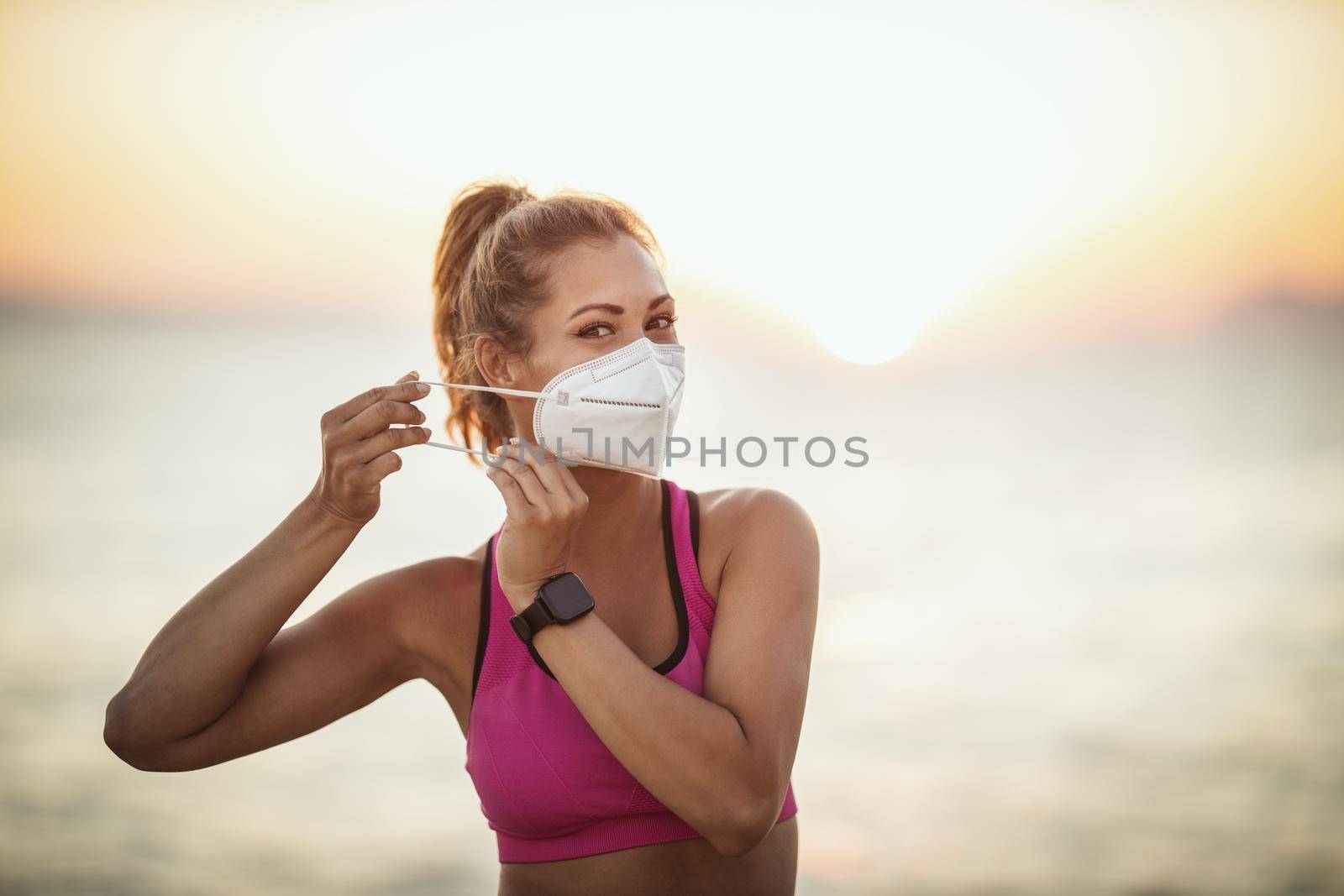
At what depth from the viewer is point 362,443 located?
1.96m

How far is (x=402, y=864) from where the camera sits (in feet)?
15.2

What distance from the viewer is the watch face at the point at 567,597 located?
5.78 feet

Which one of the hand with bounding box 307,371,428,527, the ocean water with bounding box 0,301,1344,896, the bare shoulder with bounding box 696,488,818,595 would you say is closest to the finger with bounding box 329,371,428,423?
the hand with bounding box 307,371,428,527

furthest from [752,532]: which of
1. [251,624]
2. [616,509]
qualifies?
[251,624]

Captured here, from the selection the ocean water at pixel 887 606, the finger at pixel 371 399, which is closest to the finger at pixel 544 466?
the finger at pixel 371 399

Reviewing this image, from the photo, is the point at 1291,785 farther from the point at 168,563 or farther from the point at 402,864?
the point at 168,563

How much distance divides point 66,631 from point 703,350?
242 inches

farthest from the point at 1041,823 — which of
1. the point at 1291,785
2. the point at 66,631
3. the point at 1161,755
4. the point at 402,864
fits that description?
the point at 66,631

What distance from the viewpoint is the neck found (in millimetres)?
2242

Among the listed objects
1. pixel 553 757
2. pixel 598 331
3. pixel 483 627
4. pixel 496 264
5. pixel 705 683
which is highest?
pixel 496 264

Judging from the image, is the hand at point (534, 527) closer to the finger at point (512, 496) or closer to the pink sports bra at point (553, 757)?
the finger at point (512, 496)

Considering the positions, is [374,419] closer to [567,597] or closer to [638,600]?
[567,597]

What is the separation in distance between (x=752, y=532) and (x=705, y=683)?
0.34 metres

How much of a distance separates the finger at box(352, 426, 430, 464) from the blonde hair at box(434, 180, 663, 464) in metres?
0.33
